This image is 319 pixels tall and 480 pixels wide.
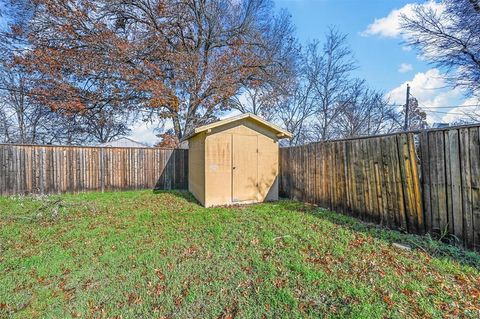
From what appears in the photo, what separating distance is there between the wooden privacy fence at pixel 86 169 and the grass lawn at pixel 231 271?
3.74m

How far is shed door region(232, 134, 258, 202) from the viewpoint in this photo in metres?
6.54

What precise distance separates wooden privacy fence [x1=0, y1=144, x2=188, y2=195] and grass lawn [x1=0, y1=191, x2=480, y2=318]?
147 inches

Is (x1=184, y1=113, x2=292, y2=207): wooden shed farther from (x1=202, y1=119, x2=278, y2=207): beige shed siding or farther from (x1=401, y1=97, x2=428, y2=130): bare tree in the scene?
(x1=401, y1=97, x2=428, y2=130): bare tree

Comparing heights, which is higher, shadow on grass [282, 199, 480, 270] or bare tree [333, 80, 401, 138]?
bare tree [333, 80, 401, 138]

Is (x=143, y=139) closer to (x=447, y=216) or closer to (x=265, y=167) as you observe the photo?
(x=265, y=167)

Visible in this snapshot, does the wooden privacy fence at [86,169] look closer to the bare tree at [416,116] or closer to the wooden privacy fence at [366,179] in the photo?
the wooden privacy fence at [366,179]

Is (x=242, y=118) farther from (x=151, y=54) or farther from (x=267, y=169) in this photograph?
(x=151, y=54)

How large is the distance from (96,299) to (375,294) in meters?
2.88

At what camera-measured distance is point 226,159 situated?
6410 millimetres

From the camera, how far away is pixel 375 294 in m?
2.23

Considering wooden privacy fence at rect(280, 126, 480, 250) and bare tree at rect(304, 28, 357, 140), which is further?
bare tree at rect(304, 28, 357, 140)

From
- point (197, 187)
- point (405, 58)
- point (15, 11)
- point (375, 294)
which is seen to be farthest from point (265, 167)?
point (15, 11)

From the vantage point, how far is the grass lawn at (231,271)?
2172 millimetres

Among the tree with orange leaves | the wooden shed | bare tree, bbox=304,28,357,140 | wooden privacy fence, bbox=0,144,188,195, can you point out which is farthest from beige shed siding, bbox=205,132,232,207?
bare tree, bbox=304,28,357,140
